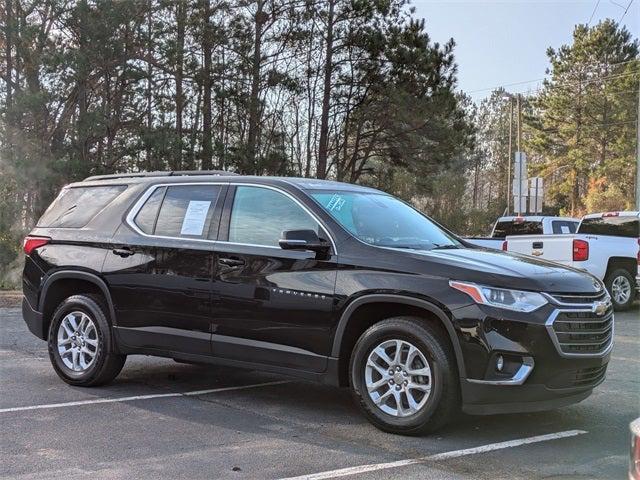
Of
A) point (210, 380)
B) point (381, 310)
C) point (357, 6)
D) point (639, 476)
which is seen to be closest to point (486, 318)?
point (381, 310)

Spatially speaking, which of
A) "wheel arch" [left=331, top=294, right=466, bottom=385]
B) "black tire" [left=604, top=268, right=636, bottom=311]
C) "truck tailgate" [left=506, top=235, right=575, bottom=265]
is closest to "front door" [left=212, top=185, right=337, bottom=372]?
"wheel arch" [left=331, top=294, right=466, bottom=385]

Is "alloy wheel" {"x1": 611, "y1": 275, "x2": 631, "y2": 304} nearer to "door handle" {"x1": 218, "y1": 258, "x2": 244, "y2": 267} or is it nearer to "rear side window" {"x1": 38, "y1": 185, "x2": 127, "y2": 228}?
"door handle" {"x1": 218, "y1": 258, "x2": 244, "y2": 267}

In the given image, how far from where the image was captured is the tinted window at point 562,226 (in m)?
15.7

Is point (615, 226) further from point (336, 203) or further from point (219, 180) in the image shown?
point (219, 180)

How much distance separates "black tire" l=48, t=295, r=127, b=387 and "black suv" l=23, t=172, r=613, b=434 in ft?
0.05

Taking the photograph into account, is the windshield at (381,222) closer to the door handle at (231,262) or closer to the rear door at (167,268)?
the door handle at (231,262)

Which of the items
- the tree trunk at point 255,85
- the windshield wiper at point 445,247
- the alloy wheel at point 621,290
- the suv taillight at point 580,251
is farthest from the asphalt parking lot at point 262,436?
the tree trunk at point 255,85

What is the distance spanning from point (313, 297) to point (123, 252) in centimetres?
199

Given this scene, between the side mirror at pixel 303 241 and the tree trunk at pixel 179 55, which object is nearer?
the side mirror at pixel 303 241

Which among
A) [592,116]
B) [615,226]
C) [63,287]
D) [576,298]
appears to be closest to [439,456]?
[576,298]

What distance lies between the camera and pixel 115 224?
641cm

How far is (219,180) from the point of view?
6.05 metres

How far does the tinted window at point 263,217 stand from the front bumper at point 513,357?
1520 millimetres

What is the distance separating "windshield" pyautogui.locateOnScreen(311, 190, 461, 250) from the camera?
5.45 m
